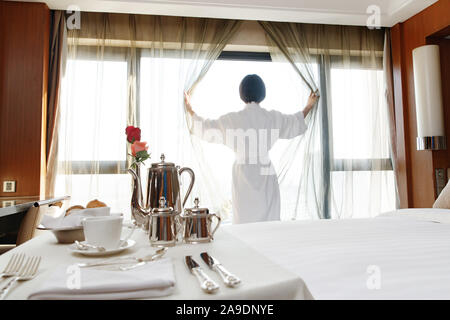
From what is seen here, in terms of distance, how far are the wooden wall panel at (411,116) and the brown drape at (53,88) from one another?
10.3 ft

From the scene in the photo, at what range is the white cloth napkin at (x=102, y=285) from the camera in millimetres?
429

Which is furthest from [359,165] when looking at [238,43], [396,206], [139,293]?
[139,293]

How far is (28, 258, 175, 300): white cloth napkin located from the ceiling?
8.61 ft

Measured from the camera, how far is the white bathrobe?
239cm

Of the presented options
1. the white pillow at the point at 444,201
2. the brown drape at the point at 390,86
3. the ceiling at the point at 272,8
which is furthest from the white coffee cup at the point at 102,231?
the brown drape at the point at 390,86

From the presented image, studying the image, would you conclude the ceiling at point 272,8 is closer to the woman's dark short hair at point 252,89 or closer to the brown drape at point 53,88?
the brown drape at point 53,88

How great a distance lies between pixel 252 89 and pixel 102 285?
6.84ft

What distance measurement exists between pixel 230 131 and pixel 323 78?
4.54ft

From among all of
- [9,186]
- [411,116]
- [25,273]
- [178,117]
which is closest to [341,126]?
[411,116]

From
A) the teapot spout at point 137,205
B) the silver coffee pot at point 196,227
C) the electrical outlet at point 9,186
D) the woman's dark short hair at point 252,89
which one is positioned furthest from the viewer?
the electrical outlet at point 9,186

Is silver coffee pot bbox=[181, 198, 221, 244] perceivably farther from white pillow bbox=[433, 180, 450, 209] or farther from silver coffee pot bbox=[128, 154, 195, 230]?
white pillow bbox=[433, 180, 450, 209]

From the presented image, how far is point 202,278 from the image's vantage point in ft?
1.65

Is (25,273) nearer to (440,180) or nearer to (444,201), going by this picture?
(444,201)

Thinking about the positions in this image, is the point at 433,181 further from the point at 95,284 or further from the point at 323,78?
the point at 95,284
